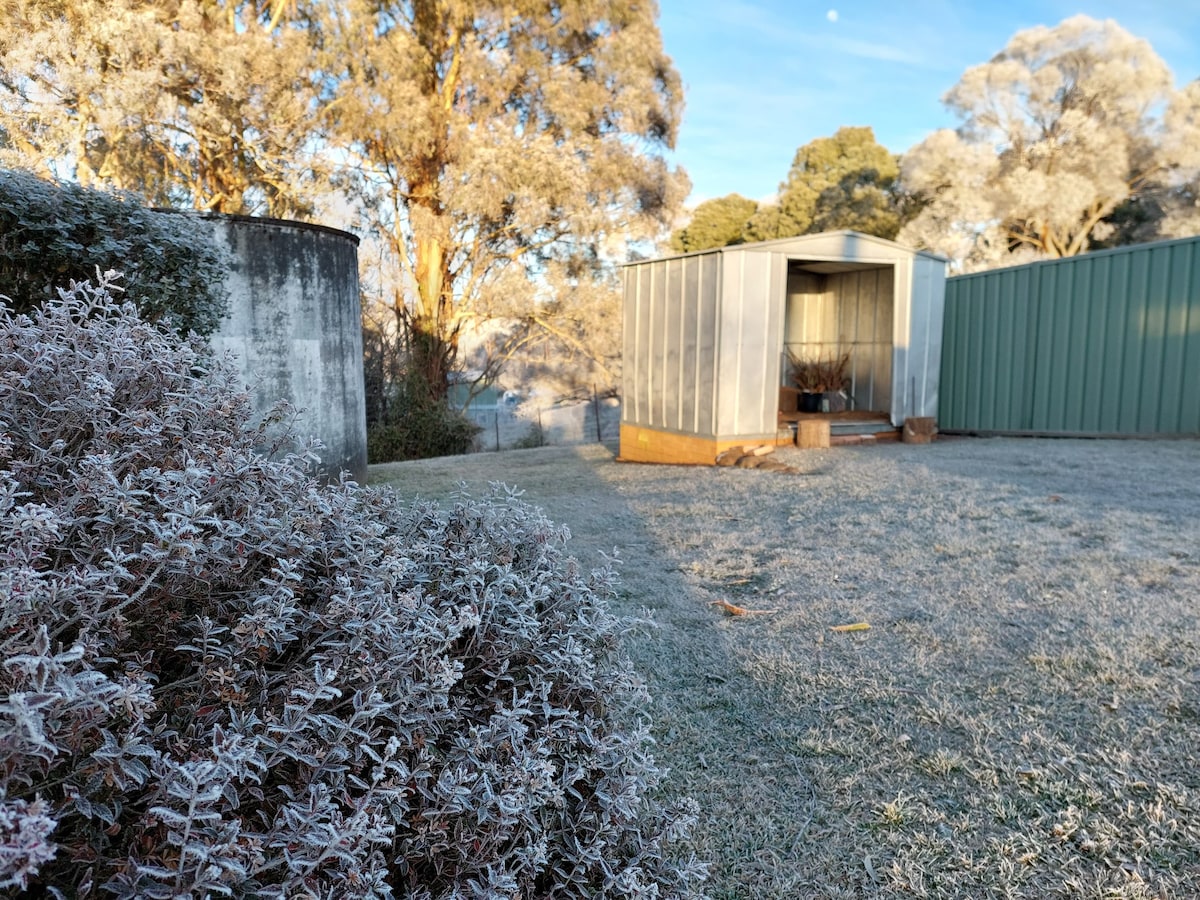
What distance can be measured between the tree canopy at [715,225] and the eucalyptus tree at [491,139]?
708 cm

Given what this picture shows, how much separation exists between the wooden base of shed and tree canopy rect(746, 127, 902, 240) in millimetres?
11750

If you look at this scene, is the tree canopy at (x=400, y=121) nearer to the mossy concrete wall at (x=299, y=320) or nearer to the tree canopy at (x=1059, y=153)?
the mossy concrete wall at (x=299, y=320)

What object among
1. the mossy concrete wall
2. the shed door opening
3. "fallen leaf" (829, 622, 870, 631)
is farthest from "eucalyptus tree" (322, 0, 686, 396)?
"fallen leaf" (829, 622, 870, 631)

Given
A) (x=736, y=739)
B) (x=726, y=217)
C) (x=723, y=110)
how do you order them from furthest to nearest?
(x=726, y=217) < (x=723, y=110) < (x=736, y=739)

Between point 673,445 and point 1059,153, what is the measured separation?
13819 mm

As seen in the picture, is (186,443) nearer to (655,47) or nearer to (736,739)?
(736,739)

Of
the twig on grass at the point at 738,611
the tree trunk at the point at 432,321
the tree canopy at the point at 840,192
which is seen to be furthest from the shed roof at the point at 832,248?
the tree canopy at the point at 840,192

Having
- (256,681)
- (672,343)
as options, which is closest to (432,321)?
(672,343)

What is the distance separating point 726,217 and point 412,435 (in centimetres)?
1264

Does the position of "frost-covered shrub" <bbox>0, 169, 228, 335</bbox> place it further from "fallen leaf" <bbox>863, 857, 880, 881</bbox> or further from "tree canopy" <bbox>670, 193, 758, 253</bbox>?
"tree canopy" <bbox>670, 193, 758, 253</bbox>

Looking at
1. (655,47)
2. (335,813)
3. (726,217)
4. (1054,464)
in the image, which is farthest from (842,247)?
(726,217)

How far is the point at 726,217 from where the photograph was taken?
66.4 feet

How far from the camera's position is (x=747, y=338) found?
23.5 ft

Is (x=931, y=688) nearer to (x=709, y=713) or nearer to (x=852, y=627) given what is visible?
(x=852, y=627)
